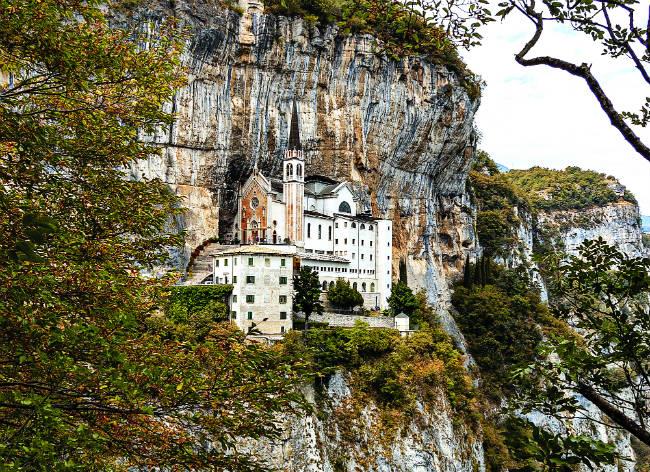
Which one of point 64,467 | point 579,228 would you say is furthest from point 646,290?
point 579,228

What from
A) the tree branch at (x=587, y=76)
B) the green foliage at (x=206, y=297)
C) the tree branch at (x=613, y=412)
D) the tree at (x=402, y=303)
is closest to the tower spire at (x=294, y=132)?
the tree at (x=402, y=303)

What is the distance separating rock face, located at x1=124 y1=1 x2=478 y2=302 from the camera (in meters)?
37.6

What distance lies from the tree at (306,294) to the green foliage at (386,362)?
1537mm

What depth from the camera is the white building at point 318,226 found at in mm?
40406

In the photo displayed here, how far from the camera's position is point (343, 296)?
127 feet

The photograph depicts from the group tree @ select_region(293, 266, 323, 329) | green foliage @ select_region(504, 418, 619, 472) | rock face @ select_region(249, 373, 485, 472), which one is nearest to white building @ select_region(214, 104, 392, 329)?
tree @ select_region(293, 266, 323, 329)

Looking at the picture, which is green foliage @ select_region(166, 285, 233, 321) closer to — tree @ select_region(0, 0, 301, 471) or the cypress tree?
tree @ select_region(0, 0, 301, 471)

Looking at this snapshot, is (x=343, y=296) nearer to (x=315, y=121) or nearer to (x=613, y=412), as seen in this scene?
(x=315, y=121)

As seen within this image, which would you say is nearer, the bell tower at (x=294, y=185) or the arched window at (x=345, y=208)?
the bell tower at (x=294, y=185)

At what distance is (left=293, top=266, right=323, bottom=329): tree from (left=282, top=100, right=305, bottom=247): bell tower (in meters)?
7.63

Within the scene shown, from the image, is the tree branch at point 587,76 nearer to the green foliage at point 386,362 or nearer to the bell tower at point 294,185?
the green foliage at point 386,362

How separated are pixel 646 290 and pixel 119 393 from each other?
536cm

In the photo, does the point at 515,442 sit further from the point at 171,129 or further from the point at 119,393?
the point at 171,129

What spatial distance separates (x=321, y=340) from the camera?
101 ft
